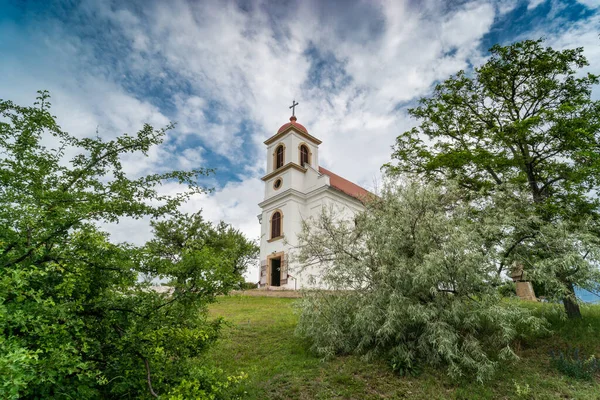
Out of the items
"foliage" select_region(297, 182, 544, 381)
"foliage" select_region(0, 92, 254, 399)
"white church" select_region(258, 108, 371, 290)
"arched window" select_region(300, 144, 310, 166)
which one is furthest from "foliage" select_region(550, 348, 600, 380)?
"arched window" select_region(300, 144, 310, 166)

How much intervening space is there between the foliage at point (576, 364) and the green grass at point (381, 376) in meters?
0.14

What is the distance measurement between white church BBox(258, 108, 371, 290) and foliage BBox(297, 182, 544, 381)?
470 inches

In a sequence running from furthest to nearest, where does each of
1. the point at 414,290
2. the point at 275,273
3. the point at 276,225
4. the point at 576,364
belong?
the point at 276,225 → the point at 275,273 → the point at 414,290 → the point at 576,364

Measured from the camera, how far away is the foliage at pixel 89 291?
330 centimetres

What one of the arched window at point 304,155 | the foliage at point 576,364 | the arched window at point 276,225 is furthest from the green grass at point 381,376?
the arched window at point 304,155

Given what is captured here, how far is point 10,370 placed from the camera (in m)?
2.23

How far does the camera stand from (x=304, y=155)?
24.0 meters

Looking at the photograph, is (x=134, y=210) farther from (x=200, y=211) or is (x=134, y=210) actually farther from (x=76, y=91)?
(x=200, y=211)

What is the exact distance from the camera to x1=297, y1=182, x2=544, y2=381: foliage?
20.8 feet

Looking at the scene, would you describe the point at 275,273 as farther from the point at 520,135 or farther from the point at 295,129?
the point at 520,135

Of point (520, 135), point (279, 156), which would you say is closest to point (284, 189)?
point (279, 156)

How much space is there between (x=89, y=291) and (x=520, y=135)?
9.95m

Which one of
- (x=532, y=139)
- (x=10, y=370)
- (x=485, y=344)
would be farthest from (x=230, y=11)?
(x=485, y=344)

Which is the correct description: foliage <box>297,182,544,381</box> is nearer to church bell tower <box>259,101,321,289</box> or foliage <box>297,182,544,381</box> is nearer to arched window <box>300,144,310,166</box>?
church bell tower <box>259,101,321,289</box>
